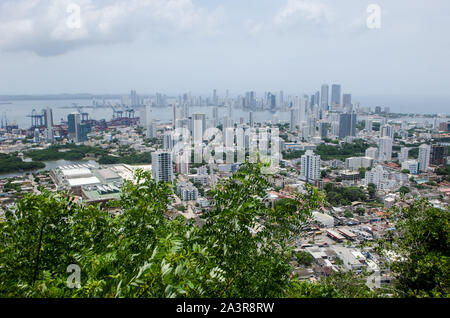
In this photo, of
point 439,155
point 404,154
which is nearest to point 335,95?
point 404,154

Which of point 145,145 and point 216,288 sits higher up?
point 216,288

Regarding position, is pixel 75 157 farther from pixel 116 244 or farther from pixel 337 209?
pixel 116 244

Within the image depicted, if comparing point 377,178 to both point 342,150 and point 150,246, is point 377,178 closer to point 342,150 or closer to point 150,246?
point 342,150

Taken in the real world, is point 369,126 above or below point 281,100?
below

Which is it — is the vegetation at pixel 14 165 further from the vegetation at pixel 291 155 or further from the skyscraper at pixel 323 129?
the skyscraper at pixel 323 129

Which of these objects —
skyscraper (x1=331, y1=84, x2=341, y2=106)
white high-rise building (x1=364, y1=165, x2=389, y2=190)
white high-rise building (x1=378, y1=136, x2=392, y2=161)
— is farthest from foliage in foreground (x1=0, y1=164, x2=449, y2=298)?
skyscraper (x1=331, y1=84, x2=341, y2=106)

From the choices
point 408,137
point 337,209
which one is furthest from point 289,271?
point 408,137

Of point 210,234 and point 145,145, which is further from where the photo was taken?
point 145,145
